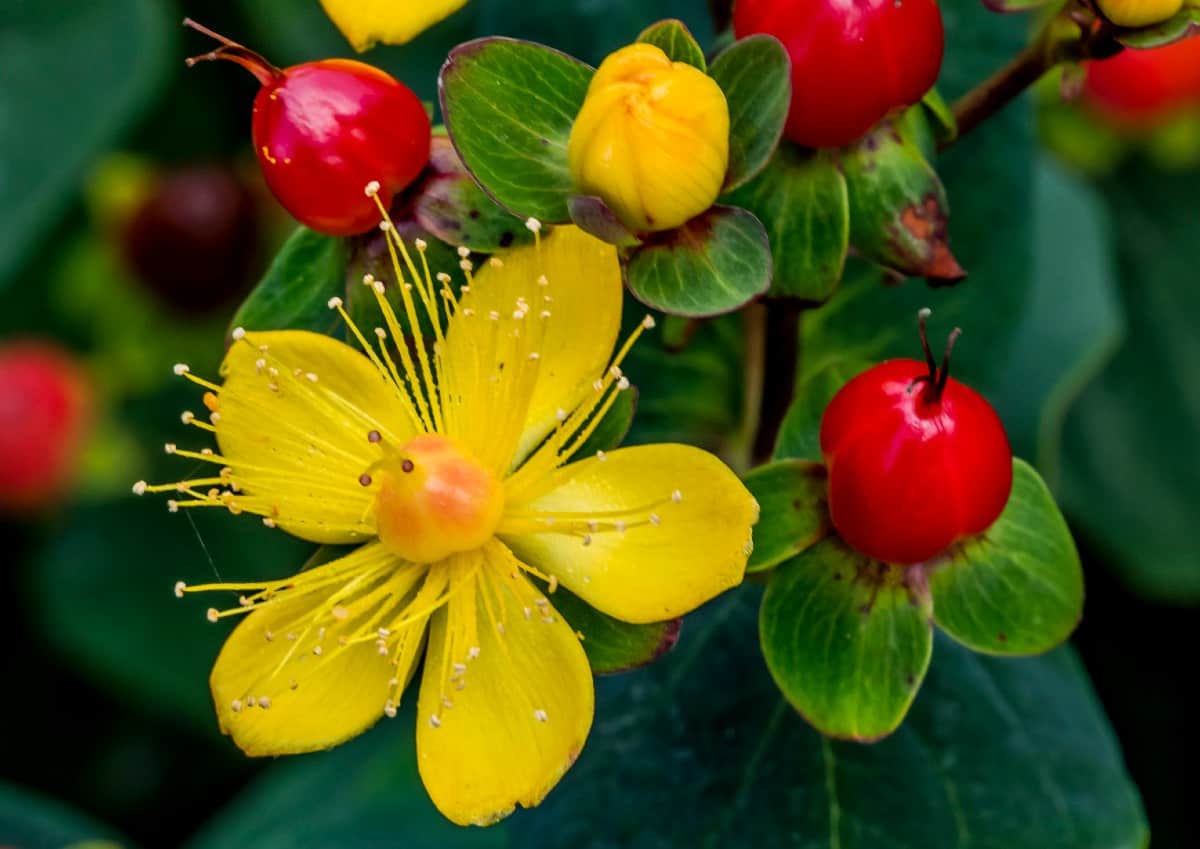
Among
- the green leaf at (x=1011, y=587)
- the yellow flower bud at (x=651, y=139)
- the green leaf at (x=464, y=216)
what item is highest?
the yellow flower bud at (x=651, y=139)

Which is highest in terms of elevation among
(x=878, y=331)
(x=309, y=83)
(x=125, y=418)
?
(x=309, y=83)

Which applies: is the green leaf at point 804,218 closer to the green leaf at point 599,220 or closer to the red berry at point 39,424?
the green leaf at point 599,220

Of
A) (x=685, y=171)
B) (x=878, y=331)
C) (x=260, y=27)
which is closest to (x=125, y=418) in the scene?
(x=260, y=27)

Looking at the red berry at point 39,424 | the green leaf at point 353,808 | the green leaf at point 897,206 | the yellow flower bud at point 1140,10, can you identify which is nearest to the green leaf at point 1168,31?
the yellow flower bud at point 1140,10

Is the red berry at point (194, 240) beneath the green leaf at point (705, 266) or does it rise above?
beneath

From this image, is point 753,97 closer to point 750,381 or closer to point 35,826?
point 750,381

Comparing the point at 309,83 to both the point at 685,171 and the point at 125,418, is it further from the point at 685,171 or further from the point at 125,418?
the point at 125,418

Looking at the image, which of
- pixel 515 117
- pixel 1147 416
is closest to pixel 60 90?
pixel 515 117
